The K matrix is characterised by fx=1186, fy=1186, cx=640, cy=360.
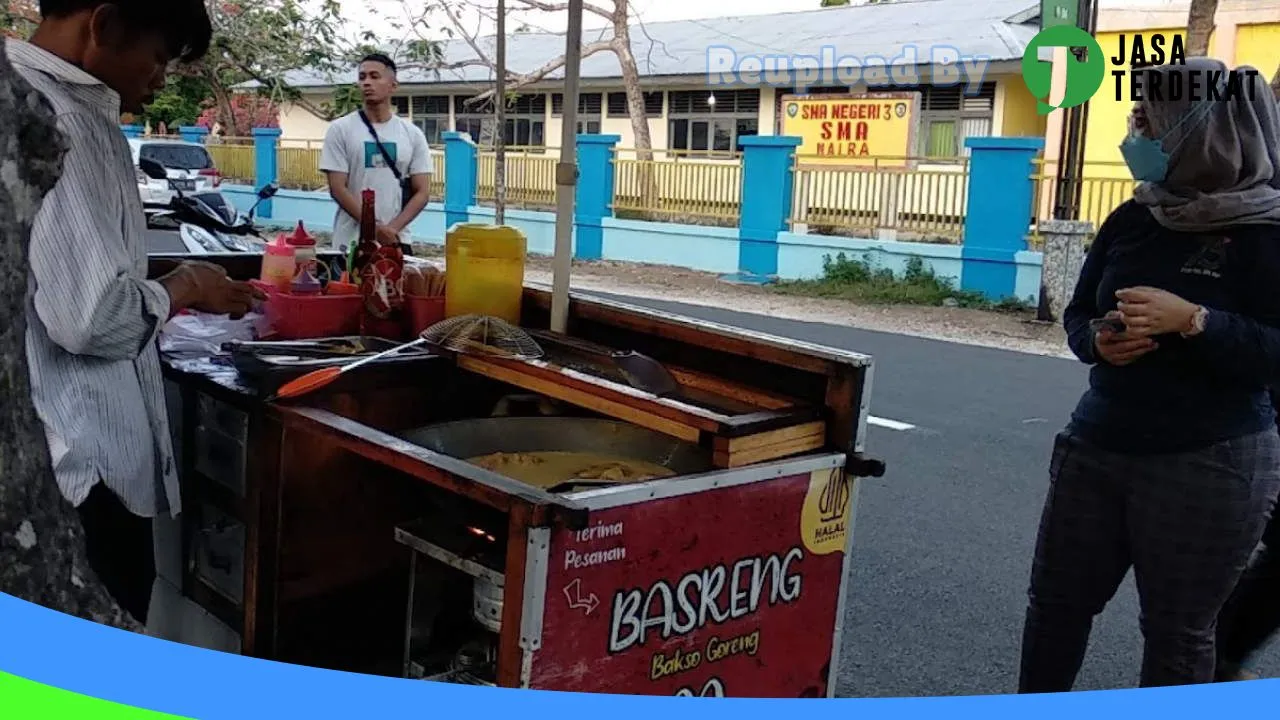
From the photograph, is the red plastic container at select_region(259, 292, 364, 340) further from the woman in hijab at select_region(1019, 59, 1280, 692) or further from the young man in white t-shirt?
the young man in white t-shirt

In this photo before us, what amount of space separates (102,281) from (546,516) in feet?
2.59

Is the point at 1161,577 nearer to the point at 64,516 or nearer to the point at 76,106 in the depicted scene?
the point at 64,516

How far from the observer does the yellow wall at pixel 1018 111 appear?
53.4ft

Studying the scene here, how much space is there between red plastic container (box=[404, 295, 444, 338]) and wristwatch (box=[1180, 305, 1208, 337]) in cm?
160

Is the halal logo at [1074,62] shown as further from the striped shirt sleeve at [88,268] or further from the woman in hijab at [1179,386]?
the striped shirt sleeve at [88,268]

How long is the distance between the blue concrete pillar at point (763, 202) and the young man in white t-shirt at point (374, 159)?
8.94 m

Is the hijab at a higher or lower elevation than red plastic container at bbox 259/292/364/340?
higher

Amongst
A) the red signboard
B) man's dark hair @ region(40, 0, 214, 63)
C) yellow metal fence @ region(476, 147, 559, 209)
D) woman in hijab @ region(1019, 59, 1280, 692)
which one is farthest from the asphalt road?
yellow metal fence @ region(476, 147, 559, 209)

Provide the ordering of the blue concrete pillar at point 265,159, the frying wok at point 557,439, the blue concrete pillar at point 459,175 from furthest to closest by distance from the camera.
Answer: the blue concrete pillar at point 265,159, the blue concrete pillar at point 459,175, the frying wok at point 557,439

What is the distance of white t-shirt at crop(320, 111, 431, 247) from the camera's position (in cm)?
508

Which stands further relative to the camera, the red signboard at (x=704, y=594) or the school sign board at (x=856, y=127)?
the school sign board at (x=856, y=127)

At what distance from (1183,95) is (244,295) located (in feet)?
5.89

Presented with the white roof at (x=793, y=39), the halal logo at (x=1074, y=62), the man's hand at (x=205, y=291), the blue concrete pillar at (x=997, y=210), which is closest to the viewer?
the man's hand at (x=205, y=291)

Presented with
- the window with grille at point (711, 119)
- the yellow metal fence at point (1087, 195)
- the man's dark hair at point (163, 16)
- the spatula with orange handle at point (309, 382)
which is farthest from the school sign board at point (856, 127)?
the man's dark hair at point (163, 16)
